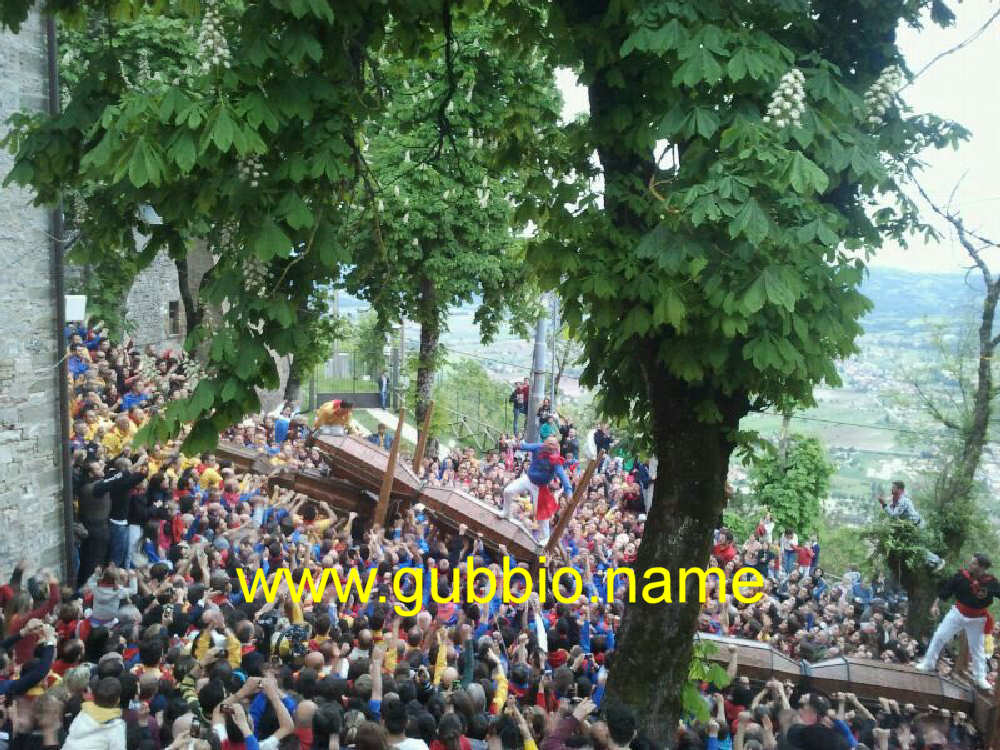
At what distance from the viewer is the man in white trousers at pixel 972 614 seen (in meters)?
10.8

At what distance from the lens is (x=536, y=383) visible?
23.2m

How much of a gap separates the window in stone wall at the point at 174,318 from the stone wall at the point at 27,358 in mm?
21096

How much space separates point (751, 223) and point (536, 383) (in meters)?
17.9

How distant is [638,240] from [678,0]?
1.51 meters

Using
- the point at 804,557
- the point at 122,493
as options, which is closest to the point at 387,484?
the point at 122,493

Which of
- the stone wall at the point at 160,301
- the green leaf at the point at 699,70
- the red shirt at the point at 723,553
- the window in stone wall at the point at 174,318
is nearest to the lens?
the green leaf at the point at 699,70

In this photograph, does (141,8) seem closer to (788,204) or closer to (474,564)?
(788,204)

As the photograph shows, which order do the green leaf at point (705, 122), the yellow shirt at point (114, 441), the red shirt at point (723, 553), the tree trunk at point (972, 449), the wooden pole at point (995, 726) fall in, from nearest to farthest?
1. the green leaf at point (705, 122)
2. the wooden pole at point (995, 726)
3. the yellow shirt at point (114, 441)
4. the red shirt at point (723, 553)
5. the tree trunk at point (972, 449)

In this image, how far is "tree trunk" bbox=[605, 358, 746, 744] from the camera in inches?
278

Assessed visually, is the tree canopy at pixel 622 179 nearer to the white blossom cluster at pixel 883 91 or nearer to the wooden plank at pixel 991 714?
the white blossom cluster at pixel 883 91

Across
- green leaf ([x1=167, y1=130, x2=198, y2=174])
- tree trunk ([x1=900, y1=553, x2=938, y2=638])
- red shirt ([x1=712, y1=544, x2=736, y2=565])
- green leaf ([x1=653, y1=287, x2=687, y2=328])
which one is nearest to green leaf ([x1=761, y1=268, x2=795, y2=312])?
green leaf ([x1=653, y1=287, x2=687, y2=328])

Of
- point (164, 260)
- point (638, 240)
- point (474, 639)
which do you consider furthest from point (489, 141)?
point (164, 260)

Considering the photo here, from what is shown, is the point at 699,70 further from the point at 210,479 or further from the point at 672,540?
the point at 210,479

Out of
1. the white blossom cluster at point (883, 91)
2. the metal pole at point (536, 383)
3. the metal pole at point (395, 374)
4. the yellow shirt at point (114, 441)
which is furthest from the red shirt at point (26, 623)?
the metal pole at point (395, 374)
